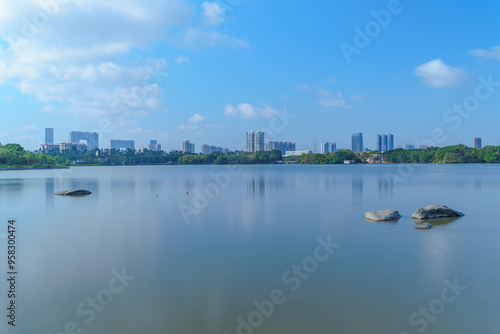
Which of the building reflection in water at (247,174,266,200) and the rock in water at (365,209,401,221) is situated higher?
the rock in water at (365,209,401,221)

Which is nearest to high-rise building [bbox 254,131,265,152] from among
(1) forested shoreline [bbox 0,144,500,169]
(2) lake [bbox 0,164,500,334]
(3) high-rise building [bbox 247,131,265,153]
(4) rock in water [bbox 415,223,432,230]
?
(3) high-rise building [bbox 247,131,265,153]

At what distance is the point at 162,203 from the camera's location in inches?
890

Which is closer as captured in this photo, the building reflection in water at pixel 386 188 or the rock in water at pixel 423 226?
the rock in water at pixel 423 226

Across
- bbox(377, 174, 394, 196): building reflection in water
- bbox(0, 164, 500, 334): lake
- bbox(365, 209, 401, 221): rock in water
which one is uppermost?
bbox(365, 209, 401, 221): rock in water

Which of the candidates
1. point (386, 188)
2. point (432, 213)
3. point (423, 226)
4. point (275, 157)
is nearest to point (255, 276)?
point (423, 226)

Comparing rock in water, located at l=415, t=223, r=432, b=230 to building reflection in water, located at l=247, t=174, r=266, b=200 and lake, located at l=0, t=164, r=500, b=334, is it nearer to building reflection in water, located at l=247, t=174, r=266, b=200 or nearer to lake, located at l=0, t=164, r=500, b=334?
lake, located at l=0, t=164, r=500, b=334

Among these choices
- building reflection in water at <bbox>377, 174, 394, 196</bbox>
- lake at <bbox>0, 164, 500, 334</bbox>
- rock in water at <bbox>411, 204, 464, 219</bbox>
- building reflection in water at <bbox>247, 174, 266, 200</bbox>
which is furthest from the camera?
building reflection in water at <bbox>377, 174, 394, 196</bbox>

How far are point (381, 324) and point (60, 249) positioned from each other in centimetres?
933

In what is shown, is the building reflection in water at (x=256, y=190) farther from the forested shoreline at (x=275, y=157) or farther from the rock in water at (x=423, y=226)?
the forested shoreline at (x=275, y=157)

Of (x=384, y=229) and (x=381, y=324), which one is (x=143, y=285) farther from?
(x=384, y=229)

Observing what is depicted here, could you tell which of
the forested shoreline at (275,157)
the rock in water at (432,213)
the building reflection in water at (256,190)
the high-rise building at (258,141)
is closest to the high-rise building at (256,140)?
the high-rise building at (258,141)

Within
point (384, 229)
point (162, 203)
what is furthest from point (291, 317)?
point (162, 203)

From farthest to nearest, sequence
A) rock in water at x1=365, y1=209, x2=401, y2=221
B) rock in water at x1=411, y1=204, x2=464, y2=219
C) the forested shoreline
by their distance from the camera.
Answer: the forested shoreline < rock in water at x1=411, y1=204, x2=464, y2=219 < rock in water at x1=365, y1=209, x2=401, y2=221

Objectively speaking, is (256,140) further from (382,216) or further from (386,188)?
(382,216)
